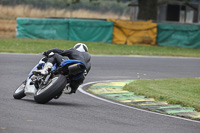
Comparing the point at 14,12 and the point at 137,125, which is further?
the point at 14,12

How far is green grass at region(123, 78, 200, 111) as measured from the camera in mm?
11197

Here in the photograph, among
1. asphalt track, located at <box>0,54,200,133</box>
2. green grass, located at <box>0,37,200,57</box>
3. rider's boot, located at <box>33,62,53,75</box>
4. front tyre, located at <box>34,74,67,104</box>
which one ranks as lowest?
green grass, located at <box>0,37,200,57</box>

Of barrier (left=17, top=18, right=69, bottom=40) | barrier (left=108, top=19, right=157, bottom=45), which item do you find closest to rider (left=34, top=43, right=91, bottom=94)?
barrier (left=17, top=18, right=69, bottom=40)

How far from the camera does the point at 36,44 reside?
89.6ft

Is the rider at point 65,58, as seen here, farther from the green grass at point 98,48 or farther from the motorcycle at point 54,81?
the green grass at point 98,48

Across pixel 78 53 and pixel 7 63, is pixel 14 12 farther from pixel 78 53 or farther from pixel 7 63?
pixel 78 53

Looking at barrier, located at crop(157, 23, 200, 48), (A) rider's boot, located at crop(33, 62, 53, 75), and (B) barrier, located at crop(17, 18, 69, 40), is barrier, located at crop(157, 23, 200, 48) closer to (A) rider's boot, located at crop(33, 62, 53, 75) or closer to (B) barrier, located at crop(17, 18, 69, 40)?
(B) barrier, located at crop(17, 18, 69, 40)

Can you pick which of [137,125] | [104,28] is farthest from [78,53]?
[104,28]

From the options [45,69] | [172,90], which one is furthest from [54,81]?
[172,90]

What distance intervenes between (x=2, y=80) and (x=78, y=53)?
4196mm

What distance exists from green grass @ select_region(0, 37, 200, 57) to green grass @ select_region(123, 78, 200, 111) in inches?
392

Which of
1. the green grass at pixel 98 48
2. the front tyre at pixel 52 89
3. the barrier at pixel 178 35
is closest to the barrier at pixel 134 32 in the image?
the barrier at pixel 178 35

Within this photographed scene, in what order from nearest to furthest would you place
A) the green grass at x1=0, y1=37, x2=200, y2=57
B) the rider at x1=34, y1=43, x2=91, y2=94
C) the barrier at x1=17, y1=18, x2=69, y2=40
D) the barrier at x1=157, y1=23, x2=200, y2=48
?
the rider at x1=34, y1=43, x2=91, y2=94
the green grass at x1=0, y1=37, x2=200, y2=57
the barrier at x1=17, y1=18, x2=69, y2=40
the barrier at x1=157, y1=23, x2=200, y2=48

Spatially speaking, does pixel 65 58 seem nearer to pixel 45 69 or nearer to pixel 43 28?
Result: pixel 45 69
